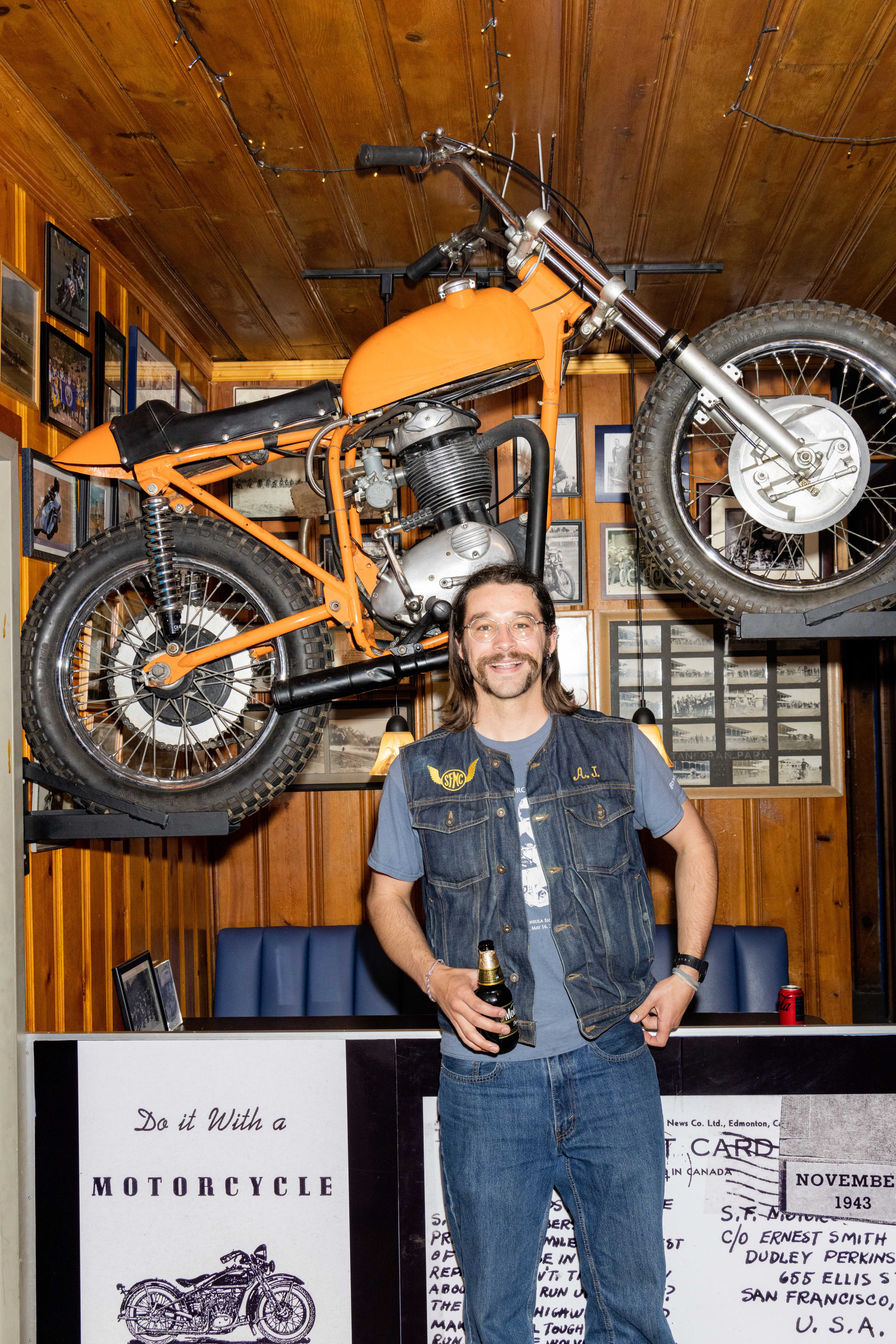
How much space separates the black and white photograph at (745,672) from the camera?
370 centimetres

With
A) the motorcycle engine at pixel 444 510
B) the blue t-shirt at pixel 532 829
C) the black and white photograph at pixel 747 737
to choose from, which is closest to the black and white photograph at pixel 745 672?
the black and white photograph at pixel 747 737

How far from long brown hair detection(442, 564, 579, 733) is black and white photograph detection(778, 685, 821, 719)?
1.98 meters

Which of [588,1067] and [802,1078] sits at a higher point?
[588,1067]

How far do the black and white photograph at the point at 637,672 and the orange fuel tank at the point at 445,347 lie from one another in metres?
1.74

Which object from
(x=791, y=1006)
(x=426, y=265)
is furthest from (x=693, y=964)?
(x=426, y=265)

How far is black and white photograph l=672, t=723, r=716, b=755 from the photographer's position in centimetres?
369

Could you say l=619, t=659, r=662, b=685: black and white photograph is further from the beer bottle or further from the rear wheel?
the beer bottle

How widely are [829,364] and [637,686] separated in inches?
55.0

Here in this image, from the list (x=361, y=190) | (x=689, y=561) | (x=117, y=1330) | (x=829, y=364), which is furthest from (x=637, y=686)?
(x=117, y=1330)

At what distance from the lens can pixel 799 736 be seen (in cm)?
368

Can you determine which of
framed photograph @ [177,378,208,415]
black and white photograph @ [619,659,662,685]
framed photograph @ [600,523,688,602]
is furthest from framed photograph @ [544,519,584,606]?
framed photograph @ [177,378,208,415]

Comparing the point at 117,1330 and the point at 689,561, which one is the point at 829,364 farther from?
the point at 117,1330

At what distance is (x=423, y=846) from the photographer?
1823mm

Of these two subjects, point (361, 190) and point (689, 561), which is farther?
point (361, 190)
